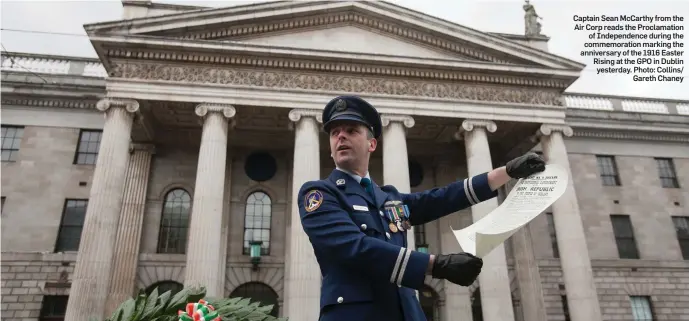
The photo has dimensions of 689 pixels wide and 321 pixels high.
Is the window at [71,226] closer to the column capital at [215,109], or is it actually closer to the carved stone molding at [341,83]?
the carved stone molding at [341,83]

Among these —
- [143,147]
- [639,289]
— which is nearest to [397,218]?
[143,147]

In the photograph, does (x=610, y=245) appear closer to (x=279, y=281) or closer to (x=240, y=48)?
(x=279, y=281)

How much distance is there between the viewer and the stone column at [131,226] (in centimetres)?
1791

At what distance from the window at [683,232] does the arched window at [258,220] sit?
20.6 meters

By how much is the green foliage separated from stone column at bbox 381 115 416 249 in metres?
12.0

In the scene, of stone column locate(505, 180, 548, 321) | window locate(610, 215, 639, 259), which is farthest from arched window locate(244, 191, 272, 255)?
window locate(610, 215, 639, 259)

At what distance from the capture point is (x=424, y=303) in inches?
821

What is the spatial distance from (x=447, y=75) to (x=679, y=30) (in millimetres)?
8755

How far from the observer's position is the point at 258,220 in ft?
67.9

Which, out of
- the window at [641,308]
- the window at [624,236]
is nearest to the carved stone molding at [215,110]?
the window at [624,236]

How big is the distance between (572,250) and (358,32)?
11456 mm

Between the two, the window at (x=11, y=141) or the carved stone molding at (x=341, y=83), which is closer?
the carved stone molding at (x=341, y=83)

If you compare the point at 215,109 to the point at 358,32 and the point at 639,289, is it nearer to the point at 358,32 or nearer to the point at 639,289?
the point at 358,32

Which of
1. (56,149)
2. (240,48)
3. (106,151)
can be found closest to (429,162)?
(240,48)
